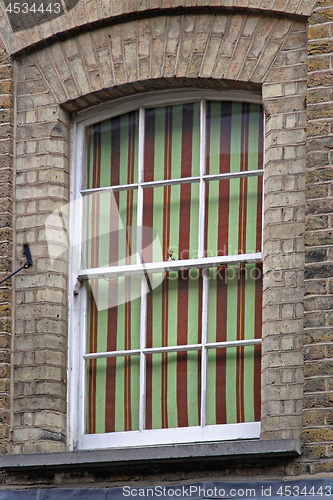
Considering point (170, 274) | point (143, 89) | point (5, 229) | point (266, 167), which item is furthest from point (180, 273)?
point (143, 89)

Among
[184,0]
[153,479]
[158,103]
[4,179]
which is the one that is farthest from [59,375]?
[184,0]

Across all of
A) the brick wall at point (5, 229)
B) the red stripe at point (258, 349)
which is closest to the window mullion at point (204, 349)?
the red stripe at point (258, 349)

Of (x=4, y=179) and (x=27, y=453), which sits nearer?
(x=27, y=453)

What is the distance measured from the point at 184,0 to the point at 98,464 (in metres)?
3.34

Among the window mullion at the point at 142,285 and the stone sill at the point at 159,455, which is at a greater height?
the window mullion at the point at 142,285

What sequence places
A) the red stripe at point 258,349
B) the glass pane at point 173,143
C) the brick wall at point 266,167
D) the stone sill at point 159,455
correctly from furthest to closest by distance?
the glass pane at point 173,143
the red stripe at point 258,349
the brick wall at point 266,167
the stone sill at point 159,455

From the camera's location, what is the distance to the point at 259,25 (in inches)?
298

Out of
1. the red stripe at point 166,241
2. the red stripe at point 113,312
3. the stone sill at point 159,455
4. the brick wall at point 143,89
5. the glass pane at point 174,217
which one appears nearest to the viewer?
the stone sill at point 159,455

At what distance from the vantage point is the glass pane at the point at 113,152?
792cm

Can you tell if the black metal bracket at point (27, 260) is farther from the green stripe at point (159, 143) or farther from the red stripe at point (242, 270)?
the red stripe at point (242, 270)

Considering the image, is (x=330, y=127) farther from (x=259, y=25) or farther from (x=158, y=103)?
(x=158, y=103)

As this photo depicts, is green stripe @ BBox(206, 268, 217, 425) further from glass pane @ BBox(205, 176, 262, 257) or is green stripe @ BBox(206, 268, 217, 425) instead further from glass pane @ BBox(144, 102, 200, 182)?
glass pane @ BBox(144, 102, 200, 182)

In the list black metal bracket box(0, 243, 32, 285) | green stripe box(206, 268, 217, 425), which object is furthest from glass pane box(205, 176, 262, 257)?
black metal bracket box(0, 243, 32, 285)

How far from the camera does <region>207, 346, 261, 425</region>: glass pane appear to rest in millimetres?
7234
